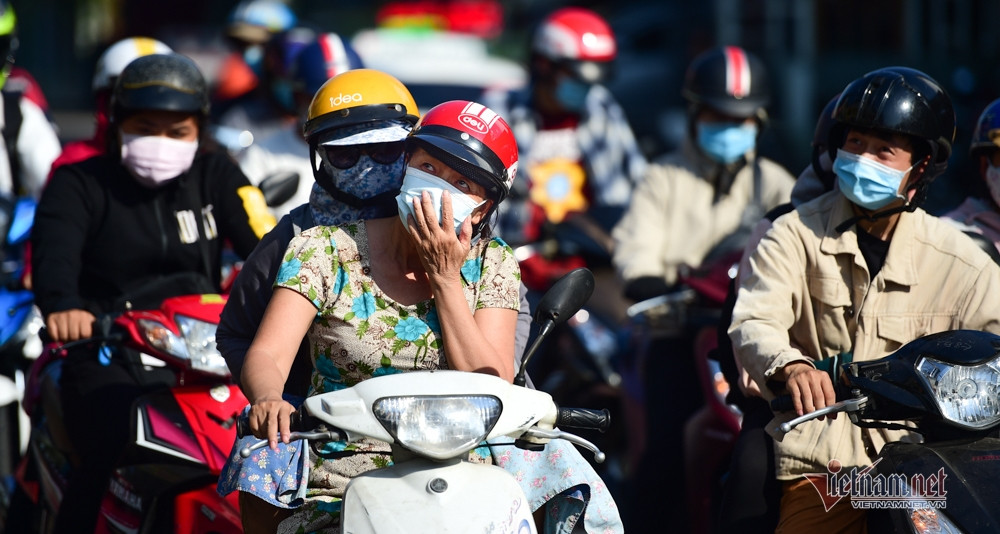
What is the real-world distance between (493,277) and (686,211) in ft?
10.0

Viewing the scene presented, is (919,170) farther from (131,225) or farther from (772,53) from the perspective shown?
(772,53)

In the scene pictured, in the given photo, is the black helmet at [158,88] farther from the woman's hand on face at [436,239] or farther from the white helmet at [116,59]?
the woman's hand on face at [436,239]

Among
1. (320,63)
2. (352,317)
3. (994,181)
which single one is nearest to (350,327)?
(352,317)

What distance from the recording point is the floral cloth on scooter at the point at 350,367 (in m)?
3.52

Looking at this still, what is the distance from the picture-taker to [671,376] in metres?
6.02

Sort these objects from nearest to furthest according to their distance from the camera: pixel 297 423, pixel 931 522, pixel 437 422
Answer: pixel 437 422, pixel 297 423, pixel 931 522

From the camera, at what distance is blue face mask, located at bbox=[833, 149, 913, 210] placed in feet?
12.9

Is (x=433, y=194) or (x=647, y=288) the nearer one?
(x=433, y=194)

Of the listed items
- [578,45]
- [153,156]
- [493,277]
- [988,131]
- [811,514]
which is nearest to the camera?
[493,277]

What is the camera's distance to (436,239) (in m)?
3.47

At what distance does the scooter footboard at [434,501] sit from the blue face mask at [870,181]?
4.68 feet

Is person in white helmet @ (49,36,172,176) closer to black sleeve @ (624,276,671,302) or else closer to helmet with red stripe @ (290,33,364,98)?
helmet with red stripe @ (290,33,364,98)

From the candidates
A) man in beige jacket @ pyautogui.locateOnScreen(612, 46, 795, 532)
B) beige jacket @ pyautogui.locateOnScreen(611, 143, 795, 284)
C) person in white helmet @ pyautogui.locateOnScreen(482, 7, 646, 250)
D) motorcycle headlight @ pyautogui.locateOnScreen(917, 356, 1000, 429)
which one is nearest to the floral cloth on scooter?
motorcycle headlight @ pyautogui.locateOnScreen(917, 356, 1000, 429)

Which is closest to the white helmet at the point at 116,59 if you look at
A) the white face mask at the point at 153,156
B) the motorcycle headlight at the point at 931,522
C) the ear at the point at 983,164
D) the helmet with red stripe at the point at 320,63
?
the helmet with red stripe at the point at 320,63
